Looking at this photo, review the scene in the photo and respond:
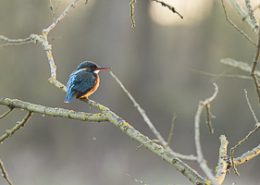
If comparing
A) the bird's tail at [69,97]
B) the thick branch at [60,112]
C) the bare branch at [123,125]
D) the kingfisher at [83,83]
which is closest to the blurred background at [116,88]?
the kingfisher at [83,83]

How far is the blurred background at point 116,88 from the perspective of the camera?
15.9 m

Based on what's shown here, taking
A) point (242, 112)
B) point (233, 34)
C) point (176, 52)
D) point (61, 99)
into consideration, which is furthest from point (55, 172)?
point (176, 52)

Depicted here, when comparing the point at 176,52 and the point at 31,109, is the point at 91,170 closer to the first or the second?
the point at 176,52

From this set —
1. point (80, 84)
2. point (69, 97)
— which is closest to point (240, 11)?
point (69, 97)

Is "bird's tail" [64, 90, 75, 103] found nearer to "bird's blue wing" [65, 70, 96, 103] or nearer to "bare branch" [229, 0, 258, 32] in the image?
"bird's blue wing" [65, 70, 96, 103]

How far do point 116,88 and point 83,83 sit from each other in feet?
41.9

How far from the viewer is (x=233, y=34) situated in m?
20.7

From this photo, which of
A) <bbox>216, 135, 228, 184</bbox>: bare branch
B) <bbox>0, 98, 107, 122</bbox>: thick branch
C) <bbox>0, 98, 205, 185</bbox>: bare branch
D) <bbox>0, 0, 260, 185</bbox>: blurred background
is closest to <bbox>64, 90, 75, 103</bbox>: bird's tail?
<bbox>0, 98, 205, 185</bbox>: bare branch

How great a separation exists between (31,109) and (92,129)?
14.3 meters

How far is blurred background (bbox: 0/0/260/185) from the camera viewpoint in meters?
15.9

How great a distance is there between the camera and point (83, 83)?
6066 mm

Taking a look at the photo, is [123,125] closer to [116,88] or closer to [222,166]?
[222,166]

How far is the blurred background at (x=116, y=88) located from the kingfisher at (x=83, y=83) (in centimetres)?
753

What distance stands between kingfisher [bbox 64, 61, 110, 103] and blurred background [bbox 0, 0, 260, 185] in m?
7.53
